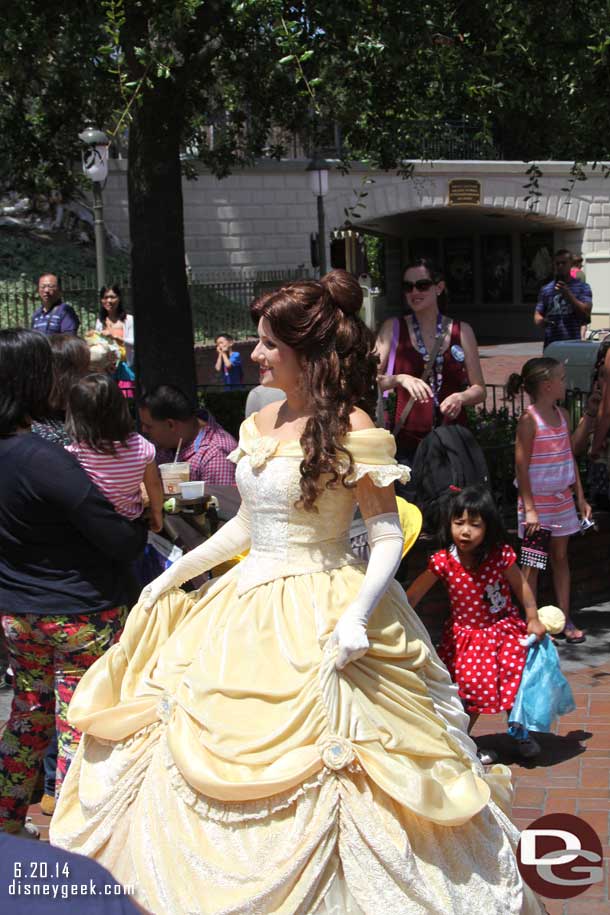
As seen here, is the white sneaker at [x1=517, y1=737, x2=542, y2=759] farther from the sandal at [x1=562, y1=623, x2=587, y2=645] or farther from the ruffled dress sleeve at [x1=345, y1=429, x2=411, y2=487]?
the ruffled dress sleeve at [x1=345, y1=429, x2=411, y2=487]

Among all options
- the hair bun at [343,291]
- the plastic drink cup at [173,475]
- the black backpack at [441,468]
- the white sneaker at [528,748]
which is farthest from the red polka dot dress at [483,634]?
the hair bun at [343,291]

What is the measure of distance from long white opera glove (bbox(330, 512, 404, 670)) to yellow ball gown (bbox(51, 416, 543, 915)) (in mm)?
74

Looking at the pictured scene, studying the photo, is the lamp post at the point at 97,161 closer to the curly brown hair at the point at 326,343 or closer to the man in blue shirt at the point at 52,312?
the man in blue shirt at the point at 52,312

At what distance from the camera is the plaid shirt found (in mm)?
5816

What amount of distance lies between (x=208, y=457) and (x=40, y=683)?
2.04 meters

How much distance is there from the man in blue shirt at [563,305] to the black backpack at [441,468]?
7675 millimetres

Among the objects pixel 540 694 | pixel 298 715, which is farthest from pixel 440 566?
pixel 298 715

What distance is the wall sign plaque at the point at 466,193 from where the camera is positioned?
32594 mm

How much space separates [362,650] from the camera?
123 inches

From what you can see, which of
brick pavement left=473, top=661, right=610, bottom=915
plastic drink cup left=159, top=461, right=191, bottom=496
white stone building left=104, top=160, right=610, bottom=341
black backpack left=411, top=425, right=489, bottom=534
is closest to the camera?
brick pavement left=473, top=661, right=610, bottom=915

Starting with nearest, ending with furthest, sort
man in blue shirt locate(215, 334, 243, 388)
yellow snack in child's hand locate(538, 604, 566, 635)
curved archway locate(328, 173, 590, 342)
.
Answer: yellow snack in child's hand locate(538, 604, 566, 635) → man in blue shirt locate(215, 334, 243, 388) → curved archway locate(328, 173, 590, 342)

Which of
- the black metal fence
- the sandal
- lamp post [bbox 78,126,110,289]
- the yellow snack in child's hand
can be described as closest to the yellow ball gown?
the yellow snack in child's hand

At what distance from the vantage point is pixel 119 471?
14.1 ft

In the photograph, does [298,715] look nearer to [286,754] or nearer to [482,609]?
[286,754]
